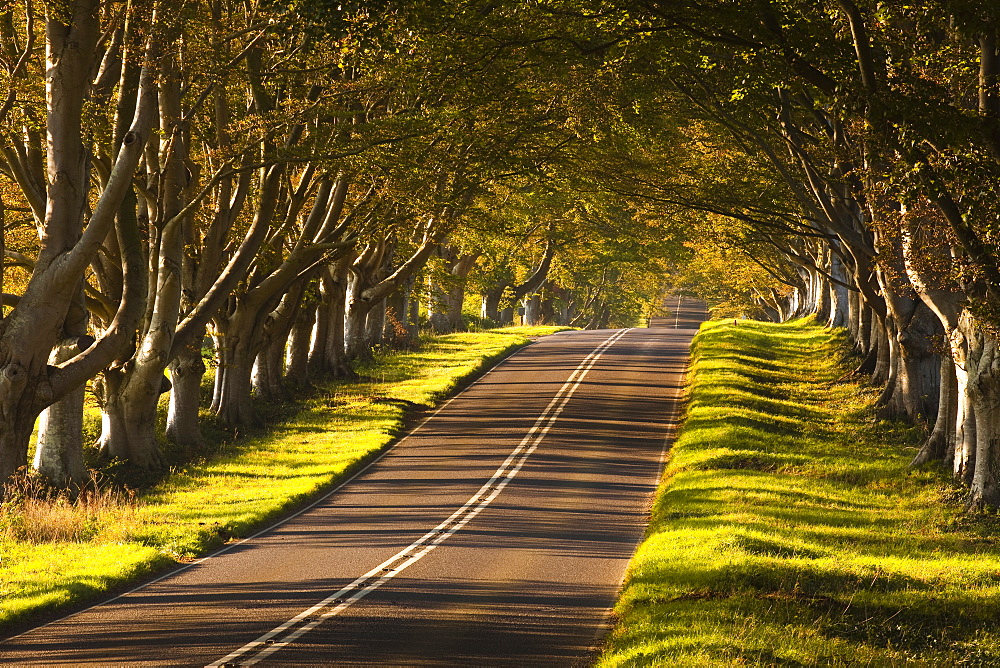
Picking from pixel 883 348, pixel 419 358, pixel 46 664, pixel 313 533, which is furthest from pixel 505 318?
pixel 46 664

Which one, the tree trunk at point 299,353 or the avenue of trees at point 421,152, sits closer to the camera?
the avenue of trees at point 421,152

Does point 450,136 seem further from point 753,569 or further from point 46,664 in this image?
point 46,664

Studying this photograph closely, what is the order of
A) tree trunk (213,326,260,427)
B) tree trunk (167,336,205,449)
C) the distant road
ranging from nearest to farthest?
1. tree trunk (167,336,205,449)
2. tree trunk (213,326,260,427)
3. the distant road

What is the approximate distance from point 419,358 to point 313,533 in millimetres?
28010

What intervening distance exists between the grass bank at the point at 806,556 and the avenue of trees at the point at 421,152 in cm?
151

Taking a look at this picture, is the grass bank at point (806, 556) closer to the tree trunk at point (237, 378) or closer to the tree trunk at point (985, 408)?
the tree trunk at point (985, 408)

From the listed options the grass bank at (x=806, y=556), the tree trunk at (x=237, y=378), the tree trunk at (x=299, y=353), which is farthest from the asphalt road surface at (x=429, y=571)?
the tree trunk at (x=299, y=353)

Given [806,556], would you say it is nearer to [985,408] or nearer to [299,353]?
[985,408]

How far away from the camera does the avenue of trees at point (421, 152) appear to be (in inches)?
490

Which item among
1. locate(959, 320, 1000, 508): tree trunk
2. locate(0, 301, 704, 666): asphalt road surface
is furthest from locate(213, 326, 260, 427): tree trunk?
locate(959, 320, 1000, 508): tree trunk

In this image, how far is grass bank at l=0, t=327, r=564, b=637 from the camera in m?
14.5

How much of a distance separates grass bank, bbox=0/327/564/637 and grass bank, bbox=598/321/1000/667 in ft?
23.5

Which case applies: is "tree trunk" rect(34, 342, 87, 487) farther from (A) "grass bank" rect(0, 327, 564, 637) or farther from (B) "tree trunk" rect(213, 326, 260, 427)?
(B) "tree trunk" rect(213, 326, 260, 427)

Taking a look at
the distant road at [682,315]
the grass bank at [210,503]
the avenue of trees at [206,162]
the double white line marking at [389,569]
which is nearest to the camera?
the double white line marking at [389,569]
